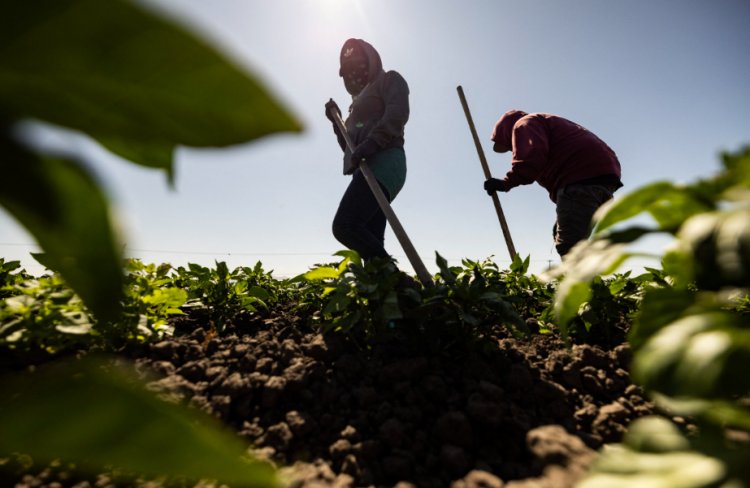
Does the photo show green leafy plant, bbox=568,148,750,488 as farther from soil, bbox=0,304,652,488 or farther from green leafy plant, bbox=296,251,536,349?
green leafy plant, bbox=296,251,536,349

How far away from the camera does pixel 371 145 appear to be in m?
3.59

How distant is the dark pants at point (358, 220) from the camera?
11.4 ft

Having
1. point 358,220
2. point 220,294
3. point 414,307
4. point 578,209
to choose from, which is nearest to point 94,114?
point 414,307

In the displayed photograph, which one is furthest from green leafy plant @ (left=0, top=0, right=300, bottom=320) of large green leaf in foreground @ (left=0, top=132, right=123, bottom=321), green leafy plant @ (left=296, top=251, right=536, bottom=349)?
green leafy plant @ (left=296, top=251, right=536, bottom=349)

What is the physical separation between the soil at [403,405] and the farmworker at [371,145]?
5.47 feet

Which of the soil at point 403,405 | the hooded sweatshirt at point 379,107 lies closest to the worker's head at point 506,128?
the hooded sweatshirt at point 379,107

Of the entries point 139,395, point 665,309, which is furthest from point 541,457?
point 139,395

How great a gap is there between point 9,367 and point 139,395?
187cm

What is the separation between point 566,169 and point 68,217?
4.48 meters

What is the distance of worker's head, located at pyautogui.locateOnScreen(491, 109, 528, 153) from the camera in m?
4.86

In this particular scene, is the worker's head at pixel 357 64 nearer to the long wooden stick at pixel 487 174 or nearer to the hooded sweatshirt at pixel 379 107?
the hooded sweatshirt at pixel 379 107

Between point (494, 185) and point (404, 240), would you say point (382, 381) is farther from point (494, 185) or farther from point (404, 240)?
point (494, 185)

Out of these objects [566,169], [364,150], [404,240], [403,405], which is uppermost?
[566,169]

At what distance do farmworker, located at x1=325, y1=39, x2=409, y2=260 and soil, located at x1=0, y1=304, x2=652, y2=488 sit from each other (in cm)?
167
